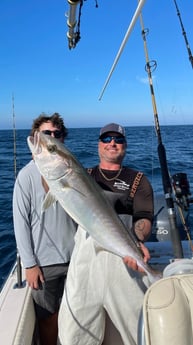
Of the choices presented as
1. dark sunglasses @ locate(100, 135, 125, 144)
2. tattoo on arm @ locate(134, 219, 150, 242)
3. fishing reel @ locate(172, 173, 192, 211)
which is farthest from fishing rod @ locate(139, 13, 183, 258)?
dark sunglasses @ locate(100, 135, 125, 144)

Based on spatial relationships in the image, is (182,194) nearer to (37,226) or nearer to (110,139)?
(110,139)

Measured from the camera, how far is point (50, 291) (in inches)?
107

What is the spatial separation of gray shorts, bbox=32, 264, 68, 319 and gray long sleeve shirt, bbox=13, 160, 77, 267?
7cm

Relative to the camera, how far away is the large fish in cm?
203

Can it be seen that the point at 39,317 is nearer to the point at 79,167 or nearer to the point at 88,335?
the point at 88,335

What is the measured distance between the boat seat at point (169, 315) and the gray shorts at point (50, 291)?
1285mm

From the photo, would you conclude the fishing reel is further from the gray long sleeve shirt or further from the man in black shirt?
the gray long sleeve shirt

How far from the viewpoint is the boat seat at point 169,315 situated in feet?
4.43

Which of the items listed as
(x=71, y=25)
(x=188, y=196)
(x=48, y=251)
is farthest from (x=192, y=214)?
(x=48, y=251)

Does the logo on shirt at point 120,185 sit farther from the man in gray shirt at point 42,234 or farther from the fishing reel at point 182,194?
the fishing reel at point 182,194

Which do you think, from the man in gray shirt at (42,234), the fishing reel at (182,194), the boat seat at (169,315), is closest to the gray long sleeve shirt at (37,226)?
the man in gray shirt at (42,234)

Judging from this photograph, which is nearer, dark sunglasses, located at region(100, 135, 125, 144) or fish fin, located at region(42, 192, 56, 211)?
fish fin, located at region(42, 192, 56, 211)

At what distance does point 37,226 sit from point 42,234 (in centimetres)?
8

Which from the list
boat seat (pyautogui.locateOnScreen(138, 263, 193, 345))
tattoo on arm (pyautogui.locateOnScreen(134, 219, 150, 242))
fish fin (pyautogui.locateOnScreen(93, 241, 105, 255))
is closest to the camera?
boat seat (pyautogui.locateOnScreen(138, 263, 193, 345))
